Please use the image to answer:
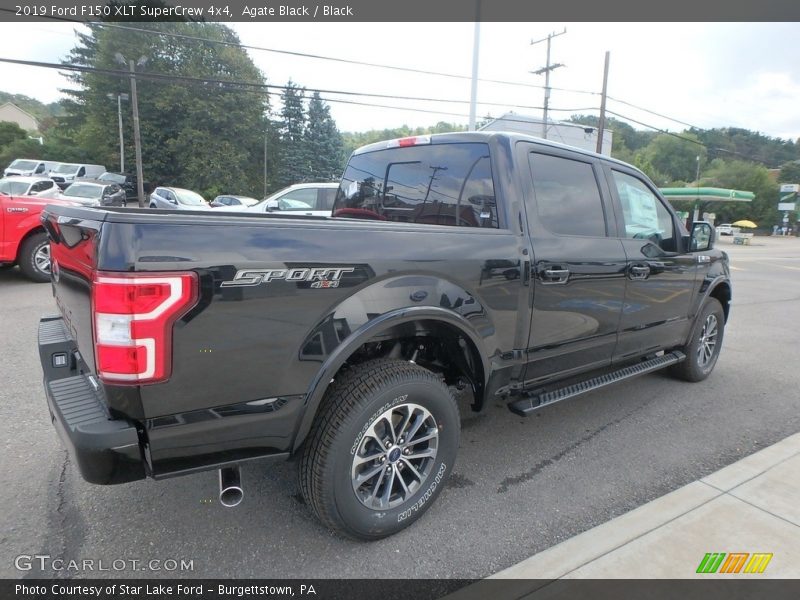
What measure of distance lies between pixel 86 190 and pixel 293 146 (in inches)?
1409

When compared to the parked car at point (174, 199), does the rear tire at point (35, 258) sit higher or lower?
lower

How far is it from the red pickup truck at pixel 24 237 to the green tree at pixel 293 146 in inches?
1820

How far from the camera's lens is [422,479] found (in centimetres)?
256

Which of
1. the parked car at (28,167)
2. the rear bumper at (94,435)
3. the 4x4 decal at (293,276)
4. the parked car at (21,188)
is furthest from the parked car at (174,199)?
the 4x4 decal at (293,276)

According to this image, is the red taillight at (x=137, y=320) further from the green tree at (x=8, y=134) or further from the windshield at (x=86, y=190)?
the green tree at (x=8, y=134)

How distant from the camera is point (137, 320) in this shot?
1693mm

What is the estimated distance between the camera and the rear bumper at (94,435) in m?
1.75

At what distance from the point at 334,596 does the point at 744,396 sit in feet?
14.2

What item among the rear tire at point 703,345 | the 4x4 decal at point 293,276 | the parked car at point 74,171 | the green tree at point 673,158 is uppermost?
the green tree at point 673,158

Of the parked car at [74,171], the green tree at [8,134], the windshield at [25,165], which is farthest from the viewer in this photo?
the green tree at [8,134]

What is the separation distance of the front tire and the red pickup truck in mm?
6828

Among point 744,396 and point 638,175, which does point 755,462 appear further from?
point 638,175

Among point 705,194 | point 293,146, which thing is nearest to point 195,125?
point 293,146

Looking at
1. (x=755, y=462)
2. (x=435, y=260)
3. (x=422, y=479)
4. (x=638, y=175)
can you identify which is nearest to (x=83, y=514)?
(x=422, y=479)
